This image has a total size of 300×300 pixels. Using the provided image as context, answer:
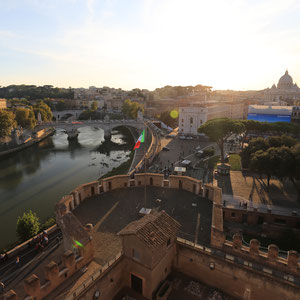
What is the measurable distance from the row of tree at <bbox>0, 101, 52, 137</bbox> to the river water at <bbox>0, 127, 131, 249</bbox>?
4.66 meters

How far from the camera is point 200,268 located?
922cm

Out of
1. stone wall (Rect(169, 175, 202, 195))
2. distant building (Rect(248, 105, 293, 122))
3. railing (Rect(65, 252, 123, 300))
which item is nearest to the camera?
railing (Rect(65, 252, 123, 300))

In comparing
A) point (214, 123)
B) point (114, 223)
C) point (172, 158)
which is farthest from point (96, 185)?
point (214, 123)

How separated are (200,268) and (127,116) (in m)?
67.2

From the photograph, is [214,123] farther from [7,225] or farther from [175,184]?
[7,225]

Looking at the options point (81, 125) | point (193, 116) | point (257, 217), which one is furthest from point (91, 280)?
point (81, 125)

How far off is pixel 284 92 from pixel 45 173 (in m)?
100

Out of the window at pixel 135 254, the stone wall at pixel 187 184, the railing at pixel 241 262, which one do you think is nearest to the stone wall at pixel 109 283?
the window at pixel 135 254

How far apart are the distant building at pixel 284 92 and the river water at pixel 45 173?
257ft

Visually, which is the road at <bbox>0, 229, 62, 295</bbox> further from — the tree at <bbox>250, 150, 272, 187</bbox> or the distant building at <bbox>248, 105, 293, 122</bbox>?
the distant building at <bbox>248, 105, 293, 122</bbox>

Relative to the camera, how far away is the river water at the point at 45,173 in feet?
73.0

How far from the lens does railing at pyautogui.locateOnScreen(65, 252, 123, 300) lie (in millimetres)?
7079

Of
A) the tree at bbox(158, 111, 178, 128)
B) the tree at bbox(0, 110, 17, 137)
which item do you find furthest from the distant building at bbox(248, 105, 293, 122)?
the tree at bbox(0, 110, 17, 137)

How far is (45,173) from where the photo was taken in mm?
32625
